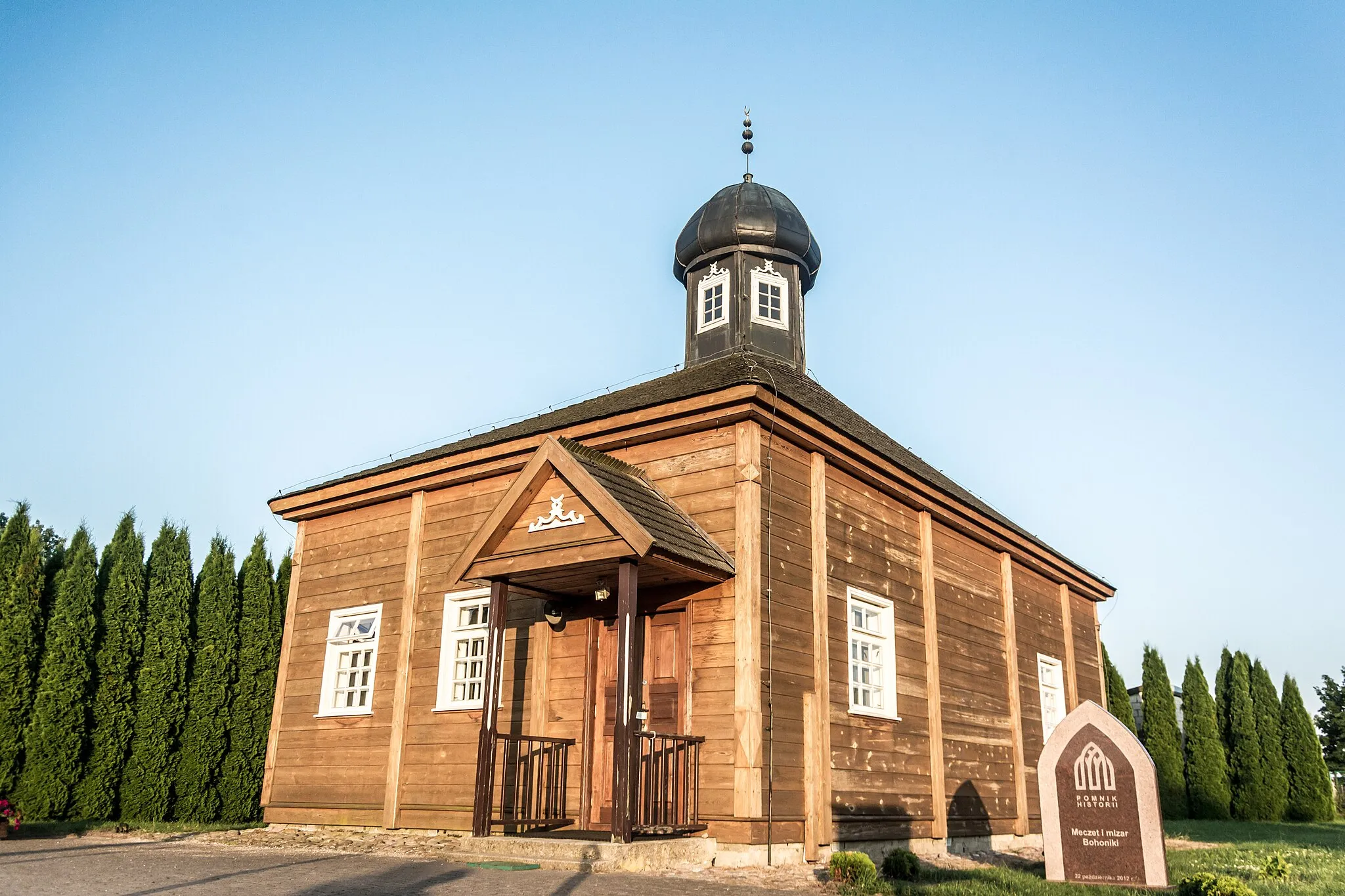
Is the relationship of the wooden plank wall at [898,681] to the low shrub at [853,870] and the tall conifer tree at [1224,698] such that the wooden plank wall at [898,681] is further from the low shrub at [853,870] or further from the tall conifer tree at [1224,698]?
the tall conifer tree at [1224,698]

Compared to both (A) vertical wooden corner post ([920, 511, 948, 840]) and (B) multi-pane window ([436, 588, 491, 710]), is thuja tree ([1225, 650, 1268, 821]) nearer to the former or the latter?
Answer: (A) vertical wooden corner post ([920, 511, 948, 840])

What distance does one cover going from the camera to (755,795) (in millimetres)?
9148

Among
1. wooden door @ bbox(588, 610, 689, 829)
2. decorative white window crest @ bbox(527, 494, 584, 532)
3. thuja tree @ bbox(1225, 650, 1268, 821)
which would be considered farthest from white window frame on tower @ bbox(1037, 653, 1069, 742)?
thuja tree @ bbox(1225, 650, 1268, 821)

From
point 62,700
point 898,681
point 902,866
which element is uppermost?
point 898,681

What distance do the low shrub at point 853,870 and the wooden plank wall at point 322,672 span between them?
624cm

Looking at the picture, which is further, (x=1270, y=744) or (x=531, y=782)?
(x=1270, y=744)

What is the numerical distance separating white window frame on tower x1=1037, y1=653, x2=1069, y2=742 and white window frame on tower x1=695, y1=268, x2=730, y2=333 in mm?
7191

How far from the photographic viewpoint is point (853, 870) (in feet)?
27.0

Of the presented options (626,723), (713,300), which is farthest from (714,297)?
(626,723)

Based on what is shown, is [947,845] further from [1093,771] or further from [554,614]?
[554,614]

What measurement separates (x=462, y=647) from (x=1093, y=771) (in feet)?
23.3

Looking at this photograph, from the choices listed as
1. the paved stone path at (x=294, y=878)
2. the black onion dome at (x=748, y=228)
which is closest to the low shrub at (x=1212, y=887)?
the paved stone path at (x=294, y=878)

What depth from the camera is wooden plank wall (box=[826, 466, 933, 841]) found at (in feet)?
34.7

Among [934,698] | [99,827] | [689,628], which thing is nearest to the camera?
[689,628]
